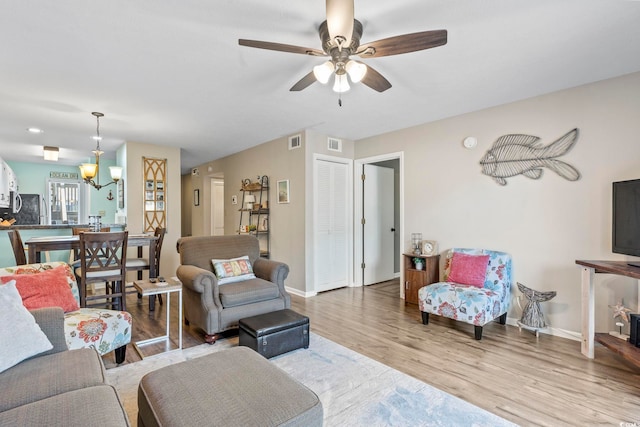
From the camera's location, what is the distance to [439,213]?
4.09 metres

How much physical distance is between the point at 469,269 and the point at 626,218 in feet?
4.46

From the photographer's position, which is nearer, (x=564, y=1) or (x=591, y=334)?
(x=564, y=1)

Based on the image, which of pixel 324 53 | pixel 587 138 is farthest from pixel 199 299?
pixel 587 138

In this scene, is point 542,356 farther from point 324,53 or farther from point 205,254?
point 205,254

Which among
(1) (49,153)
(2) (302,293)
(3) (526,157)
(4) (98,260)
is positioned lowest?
(2) (302,293)

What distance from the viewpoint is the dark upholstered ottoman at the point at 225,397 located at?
3.99ft

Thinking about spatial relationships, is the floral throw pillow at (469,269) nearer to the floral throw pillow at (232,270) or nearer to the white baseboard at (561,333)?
the white baseboard at (561,333)

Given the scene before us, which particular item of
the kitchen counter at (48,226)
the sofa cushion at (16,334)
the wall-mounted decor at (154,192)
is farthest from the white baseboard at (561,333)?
the kitchen counter at (48,226)

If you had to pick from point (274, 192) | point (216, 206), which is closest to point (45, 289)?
point (274, 192)

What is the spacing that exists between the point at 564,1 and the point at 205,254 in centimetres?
357

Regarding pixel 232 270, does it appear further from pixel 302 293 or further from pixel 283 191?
pixel 283 191

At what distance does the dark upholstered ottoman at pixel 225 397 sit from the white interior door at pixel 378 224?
12.9ft

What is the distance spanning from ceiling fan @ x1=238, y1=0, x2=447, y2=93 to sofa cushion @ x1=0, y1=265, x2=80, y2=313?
2.16m

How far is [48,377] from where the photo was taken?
4.70ft
